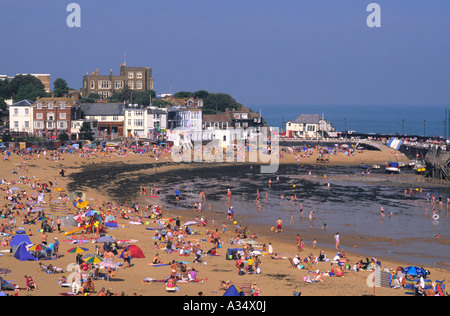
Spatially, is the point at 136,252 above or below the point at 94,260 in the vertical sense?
below

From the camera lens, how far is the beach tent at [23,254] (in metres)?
29.8

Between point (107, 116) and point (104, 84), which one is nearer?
point (107, 116)

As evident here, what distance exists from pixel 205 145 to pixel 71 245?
70581mm

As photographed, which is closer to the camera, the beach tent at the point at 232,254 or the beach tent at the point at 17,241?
the beach tent at the point at 17,241

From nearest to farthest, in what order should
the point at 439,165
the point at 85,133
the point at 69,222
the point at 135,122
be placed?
the point at 69,222 < the point at 439,165 < the point at 85,133 < the point at 135,122

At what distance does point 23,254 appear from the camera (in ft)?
97.9

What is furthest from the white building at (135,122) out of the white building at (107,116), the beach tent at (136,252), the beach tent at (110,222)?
the beach tent at (136,252)

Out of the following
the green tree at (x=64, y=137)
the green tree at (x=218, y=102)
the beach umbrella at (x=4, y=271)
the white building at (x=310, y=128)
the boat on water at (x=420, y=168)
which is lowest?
the beach umbrella at (x=4, y=271)

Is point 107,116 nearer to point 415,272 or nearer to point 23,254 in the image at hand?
point 23,254

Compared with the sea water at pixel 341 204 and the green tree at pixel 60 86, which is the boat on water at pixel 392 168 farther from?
the green tree at pixel 60 86

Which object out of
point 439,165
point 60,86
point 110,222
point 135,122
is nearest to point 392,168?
point 439,165

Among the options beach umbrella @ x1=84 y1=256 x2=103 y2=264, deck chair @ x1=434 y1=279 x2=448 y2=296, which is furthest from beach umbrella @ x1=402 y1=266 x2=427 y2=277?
beach umbrella @ x1=84 y1=256 x2=103 y2=264

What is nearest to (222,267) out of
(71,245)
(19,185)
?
(71,245)

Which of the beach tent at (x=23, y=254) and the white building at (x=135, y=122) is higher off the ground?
the white building at (x=135, y=122)
